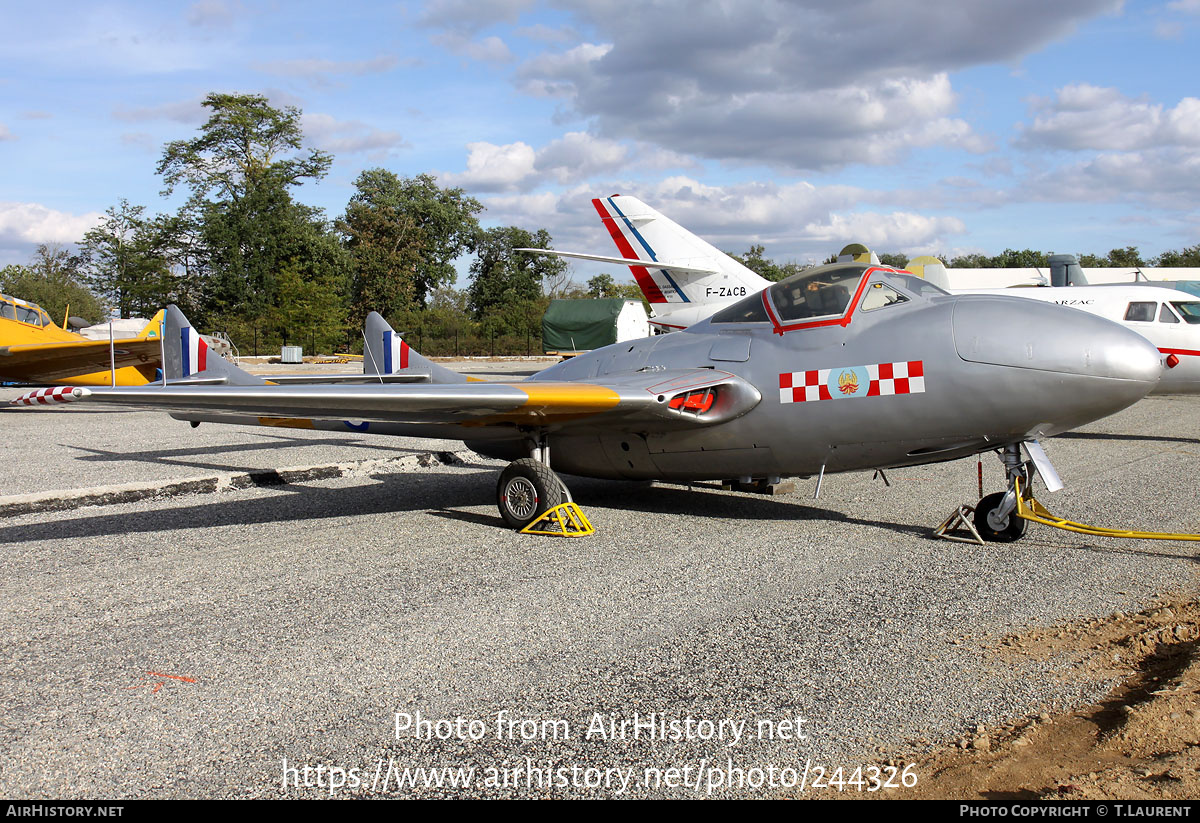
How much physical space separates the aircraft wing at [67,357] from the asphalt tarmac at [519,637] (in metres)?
11.8

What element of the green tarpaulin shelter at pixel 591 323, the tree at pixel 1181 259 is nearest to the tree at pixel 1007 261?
the tree at pixel 1181 259

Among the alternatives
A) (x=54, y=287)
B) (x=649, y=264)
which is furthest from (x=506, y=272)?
(x=649, y=264)

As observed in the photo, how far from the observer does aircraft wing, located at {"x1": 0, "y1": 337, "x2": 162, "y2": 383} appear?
1873 centimetres

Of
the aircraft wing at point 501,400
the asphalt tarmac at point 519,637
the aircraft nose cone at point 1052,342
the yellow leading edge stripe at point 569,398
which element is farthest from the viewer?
the yellow leading edge stripe at point 569,398

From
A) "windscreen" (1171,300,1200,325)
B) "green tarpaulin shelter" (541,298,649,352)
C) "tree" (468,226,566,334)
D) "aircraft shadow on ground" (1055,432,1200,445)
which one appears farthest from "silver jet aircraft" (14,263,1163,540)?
"tree" (468,226,566,334)

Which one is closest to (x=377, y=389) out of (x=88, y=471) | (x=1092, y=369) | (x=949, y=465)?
(x=1092, y=369)

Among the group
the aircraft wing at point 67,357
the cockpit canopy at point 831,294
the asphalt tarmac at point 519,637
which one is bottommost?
the asphalt tarmac at point 519,637

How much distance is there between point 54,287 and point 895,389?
75427 millimetres

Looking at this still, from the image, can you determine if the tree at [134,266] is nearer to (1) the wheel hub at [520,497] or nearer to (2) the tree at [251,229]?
(2) the tree at [251,229]

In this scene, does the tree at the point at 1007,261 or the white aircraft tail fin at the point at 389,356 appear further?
the tree at the point at 1007,261

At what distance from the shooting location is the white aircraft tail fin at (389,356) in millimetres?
10438

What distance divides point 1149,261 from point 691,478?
3789 inches

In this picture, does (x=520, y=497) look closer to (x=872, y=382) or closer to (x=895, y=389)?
(x=872, y=382)

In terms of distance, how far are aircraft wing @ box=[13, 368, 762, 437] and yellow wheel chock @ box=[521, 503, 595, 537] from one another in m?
0.81
